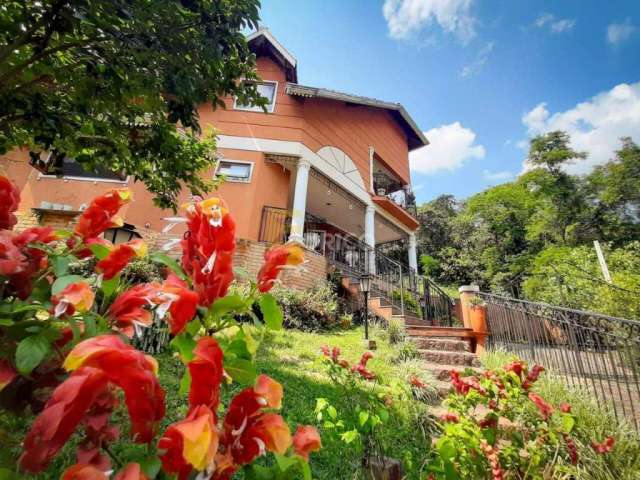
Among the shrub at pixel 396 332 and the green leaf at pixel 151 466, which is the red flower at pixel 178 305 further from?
the shrub at pixel 396 332

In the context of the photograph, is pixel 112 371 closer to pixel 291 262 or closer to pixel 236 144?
pixel 291 262

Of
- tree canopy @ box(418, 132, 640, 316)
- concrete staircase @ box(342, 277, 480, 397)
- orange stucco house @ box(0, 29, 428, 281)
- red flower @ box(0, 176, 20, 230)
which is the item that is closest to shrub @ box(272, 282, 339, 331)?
concrete staircase @ box(342, 277, 480, 397)

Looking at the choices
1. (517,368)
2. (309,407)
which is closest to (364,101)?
(309,407)

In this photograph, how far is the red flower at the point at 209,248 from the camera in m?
0.65

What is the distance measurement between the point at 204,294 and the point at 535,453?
2258 mm

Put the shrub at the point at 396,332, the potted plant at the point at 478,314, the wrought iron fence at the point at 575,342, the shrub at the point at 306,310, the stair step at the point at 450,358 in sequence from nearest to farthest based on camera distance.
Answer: the wrought iron fence at the point at 575,342, the stair step at the point at 450,358, the potted plant at the point at 478,314, the shrub at the point at 396,332, the shrub at the point at 306,310

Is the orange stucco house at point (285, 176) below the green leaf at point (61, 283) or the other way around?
the other way around

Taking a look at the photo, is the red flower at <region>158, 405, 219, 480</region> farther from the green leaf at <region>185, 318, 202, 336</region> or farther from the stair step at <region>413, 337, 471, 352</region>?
the stair step at <region>413, 337, 471, 352</region>

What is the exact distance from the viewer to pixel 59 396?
39 cm

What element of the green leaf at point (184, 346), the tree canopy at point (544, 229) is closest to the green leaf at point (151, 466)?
the green leaf at point (184, 346)

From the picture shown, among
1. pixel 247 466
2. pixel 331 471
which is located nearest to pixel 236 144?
pixel 331 471

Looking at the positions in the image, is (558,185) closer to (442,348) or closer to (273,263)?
(442,348)

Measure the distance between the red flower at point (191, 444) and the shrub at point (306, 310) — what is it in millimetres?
6429

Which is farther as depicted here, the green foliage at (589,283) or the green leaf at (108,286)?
the green foliage at (589,283)
